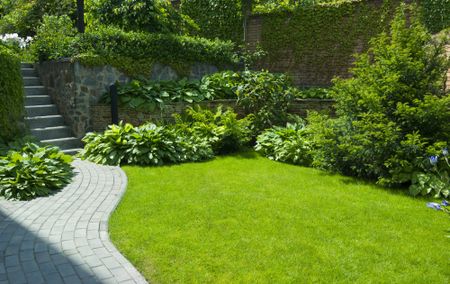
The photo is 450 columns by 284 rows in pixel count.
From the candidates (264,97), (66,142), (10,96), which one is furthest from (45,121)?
(264,97)

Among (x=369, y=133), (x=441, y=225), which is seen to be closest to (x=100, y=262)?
(x=441, y=225)

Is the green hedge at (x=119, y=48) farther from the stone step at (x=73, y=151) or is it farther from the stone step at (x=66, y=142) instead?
the stone step at (x=73, y=151)

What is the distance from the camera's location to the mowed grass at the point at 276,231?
3.10 metres

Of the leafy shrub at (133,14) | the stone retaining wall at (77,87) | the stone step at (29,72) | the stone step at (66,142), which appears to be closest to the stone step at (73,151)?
the stone step at (66,142)

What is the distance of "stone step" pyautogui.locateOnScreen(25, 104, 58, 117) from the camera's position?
795cm

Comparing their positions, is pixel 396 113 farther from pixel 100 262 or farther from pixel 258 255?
pixel 100 262

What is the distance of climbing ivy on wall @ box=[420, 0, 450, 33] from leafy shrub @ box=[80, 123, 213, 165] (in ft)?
19.6

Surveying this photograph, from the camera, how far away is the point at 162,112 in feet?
27.8

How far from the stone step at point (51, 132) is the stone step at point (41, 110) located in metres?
0.51

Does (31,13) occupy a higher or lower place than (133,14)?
higher

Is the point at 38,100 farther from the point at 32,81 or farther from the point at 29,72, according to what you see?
the point at 29,72

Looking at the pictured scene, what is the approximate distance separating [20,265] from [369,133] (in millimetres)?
4603

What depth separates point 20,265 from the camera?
10.3ft

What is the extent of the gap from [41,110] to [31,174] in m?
3.51
